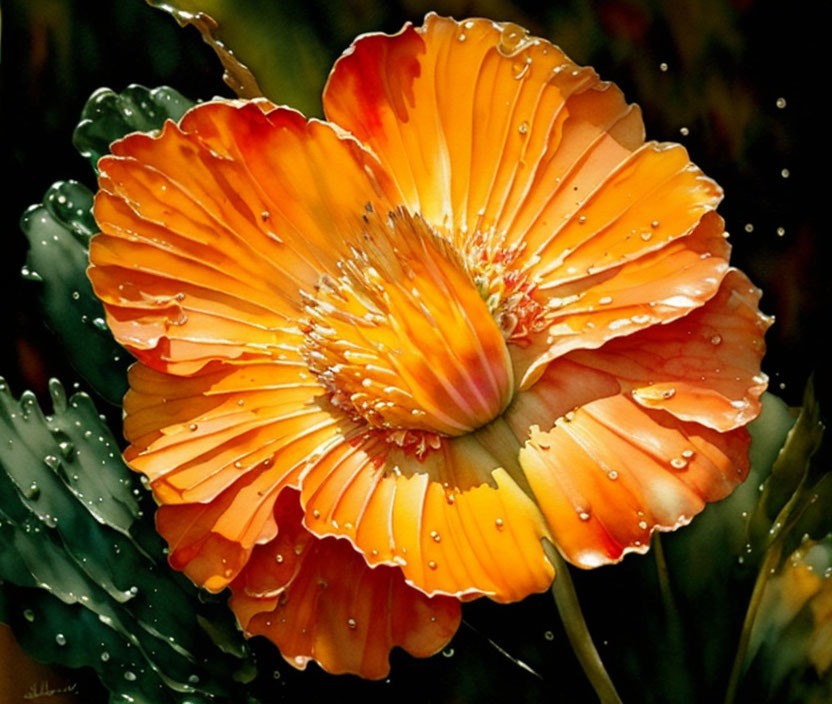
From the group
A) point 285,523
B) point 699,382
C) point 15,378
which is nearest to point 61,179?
point 15,378

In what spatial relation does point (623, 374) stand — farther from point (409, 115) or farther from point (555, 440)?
point (409, 115)

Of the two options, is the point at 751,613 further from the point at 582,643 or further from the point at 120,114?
the point at 120,114

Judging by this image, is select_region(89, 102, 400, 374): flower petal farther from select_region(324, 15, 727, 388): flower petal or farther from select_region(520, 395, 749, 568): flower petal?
select_region(520, 395, 749, 568): flower petal

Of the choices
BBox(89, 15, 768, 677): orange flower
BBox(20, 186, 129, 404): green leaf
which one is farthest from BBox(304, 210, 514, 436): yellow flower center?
BBox(20, 186, 129, 404): green leaf

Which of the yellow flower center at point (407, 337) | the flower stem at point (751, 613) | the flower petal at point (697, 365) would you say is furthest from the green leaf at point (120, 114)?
the flower stem at point (751, 613)

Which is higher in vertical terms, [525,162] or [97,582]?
[525,162]

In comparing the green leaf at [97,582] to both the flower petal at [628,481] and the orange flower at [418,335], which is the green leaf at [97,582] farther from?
the flower petal at [628,481]
